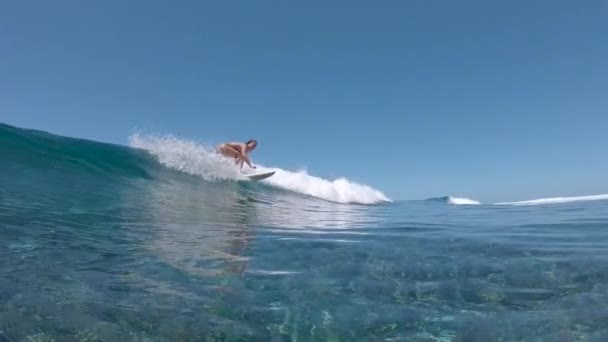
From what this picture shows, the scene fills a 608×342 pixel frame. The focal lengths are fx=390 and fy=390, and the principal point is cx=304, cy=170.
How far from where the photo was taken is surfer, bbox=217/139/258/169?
16828 millimetres

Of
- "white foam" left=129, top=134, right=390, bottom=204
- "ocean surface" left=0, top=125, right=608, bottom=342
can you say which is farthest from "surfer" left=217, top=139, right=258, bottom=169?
"ocean surface" left=0, top=125, right=608, bottom=342

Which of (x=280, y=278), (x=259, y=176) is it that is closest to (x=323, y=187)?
(x=259, y=176)

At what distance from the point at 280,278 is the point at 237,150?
13032 millimetres

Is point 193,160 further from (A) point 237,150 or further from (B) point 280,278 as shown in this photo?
(B) point 280,278

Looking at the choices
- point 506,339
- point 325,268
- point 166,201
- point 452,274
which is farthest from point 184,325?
point 166,201

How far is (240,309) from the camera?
11.3ft

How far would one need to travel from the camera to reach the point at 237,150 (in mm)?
16922

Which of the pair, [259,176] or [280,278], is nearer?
[280,278]

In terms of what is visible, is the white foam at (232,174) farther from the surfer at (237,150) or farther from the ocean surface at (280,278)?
the ocean surface at (280,278)

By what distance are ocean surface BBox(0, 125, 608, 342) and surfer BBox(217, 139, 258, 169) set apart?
790 centimetres

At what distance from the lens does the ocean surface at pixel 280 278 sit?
10.0 ft

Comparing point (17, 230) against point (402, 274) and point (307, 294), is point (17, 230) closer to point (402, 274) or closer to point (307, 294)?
point (307, 294)

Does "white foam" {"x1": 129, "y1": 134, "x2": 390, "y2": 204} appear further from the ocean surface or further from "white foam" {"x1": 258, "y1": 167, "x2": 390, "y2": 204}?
the ocean surface

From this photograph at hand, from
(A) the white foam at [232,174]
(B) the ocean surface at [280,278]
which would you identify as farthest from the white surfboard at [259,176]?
(B) the ocean surface at [280,278]
